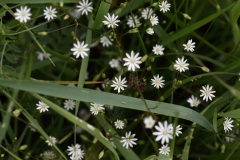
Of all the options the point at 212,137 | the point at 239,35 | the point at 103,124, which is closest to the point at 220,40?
the point at 239,35

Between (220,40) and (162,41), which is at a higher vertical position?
(220,40)

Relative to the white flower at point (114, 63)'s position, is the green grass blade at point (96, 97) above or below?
below

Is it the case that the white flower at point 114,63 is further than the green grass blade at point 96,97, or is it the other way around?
the white flower at point 114,63

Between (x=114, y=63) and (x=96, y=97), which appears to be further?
(x=114, y=63)

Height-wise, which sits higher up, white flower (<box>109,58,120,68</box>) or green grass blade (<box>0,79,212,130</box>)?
white flower (<box>109,58,120,68</box>)

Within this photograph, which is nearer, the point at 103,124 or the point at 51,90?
the point at 51,90

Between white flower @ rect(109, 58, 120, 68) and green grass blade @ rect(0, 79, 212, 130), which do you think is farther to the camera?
white flower @ rect(109, 58, 120, 68)

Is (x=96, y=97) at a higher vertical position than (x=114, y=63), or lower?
lower

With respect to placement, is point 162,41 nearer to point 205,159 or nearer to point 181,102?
point 181,102
